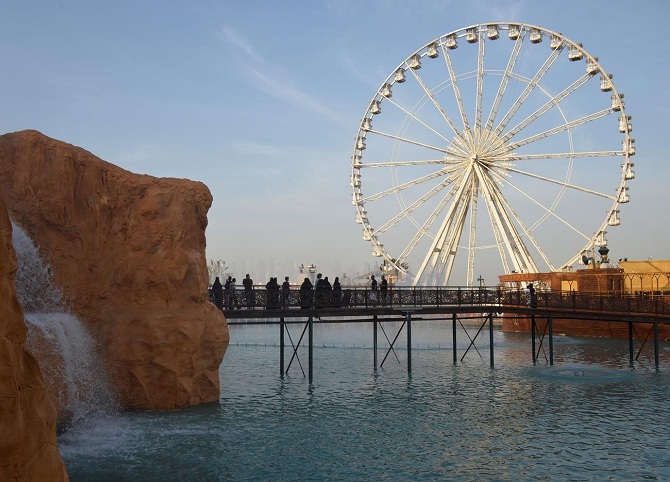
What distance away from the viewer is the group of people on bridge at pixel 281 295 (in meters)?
23.3

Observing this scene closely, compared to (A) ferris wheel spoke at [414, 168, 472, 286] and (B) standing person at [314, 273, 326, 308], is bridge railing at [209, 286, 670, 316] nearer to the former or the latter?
(B) standing person at [314, 273, 326, 308]

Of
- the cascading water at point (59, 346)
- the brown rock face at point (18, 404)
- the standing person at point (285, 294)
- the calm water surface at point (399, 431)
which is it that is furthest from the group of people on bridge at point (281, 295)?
the brown rock face at point (18, 404)

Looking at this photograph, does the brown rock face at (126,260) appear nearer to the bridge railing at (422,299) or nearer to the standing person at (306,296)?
the bridge railing at (422,299)

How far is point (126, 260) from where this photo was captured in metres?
18.3

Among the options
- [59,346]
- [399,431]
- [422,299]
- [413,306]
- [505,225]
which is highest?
[505,225]

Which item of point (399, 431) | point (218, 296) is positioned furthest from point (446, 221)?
point (399, 431)

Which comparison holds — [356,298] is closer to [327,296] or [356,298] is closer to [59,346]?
[327,296]

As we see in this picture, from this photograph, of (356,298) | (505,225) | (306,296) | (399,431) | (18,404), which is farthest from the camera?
(505,225)

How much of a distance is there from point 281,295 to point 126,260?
24.7ft

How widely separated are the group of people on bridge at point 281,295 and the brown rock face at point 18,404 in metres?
16.1

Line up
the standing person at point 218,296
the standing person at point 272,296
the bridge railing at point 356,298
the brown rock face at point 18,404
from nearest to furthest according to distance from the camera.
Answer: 1. the brown rock face at point 18,404
2. the standing person at point 218,296
3. the bridge railing at point 356,298
4. the standing person at point 272,296

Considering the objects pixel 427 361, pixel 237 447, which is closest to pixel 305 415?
pixel 237 447

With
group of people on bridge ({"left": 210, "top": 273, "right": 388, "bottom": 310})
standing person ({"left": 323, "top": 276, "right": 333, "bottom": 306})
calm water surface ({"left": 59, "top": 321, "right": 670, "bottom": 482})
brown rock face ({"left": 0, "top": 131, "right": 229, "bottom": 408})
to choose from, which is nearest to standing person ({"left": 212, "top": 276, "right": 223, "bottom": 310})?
group of people on bridge ({"left": 210, "top": 273, "right": 388, "bottom": 310})

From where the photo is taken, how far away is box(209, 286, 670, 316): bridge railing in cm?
2403
